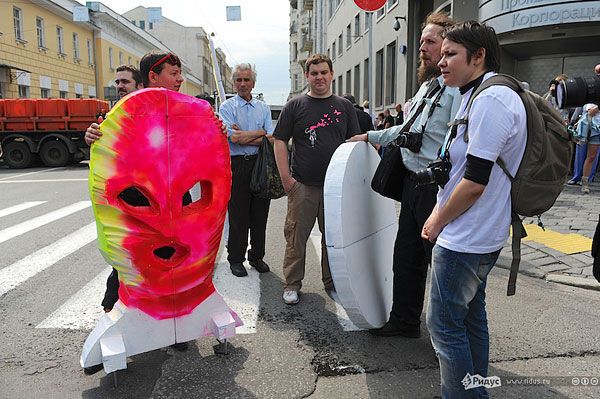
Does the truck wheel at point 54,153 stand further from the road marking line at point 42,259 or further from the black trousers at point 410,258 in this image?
the black trousers at point 410,258

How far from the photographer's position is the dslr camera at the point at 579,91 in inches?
83.7

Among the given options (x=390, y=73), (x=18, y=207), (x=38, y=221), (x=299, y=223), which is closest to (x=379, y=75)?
(x=390, y=73)

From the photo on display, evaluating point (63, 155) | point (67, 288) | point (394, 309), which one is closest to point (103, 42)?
point (63, 155)

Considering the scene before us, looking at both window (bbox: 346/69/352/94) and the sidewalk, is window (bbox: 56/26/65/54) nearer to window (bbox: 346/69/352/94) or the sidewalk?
window (bbox: 346/69/352/94)

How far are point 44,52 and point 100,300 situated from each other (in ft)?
88.7

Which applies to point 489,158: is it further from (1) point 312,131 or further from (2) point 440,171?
(1) point 312,131

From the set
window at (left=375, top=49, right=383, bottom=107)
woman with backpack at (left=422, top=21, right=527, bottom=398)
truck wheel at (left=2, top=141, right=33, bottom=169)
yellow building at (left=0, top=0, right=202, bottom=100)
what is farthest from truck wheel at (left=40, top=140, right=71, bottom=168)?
woman with backpack at (left=422, top=21, right=527, bottom=398)

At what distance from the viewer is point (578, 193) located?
29.5 feet

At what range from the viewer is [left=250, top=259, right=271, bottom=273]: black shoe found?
5062mm

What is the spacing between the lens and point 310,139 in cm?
398

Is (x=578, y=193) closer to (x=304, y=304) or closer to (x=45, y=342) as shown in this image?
(x=304, y=304)

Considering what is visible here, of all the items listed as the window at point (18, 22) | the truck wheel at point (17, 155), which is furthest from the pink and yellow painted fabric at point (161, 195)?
the window at point (18, 22)

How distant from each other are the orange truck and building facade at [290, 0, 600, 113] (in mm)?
10114

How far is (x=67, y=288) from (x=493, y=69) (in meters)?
4.21
